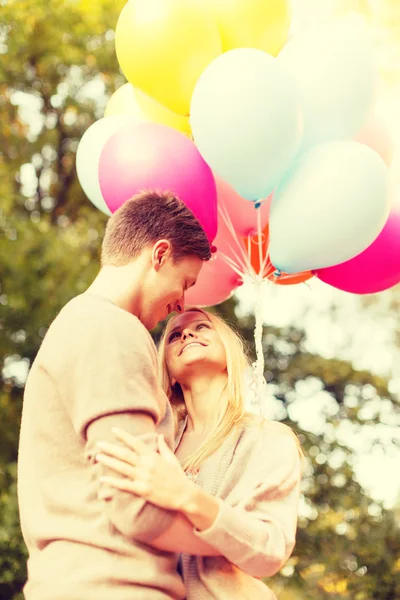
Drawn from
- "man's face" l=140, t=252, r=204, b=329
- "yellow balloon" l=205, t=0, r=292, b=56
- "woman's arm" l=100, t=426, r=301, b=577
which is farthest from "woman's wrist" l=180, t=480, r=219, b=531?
"yellow balloon" l=205, t=0, r=292, b=56

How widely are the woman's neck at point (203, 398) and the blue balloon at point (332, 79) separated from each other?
0.89 metres

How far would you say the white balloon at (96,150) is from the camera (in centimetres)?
289

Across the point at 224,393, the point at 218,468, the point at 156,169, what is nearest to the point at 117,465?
the point at 218,468

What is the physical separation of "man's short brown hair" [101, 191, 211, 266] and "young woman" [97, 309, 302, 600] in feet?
1.60

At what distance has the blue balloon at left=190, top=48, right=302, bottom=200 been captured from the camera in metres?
2.42

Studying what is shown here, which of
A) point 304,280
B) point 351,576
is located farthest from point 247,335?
point 304,280

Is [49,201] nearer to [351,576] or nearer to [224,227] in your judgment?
[351,576]

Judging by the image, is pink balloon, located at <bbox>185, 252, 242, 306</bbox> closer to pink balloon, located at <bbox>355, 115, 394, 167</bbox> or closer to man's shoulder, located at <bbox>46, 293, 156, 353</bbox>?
pink balloon, located at <bbox>355, 115, 394, 167</bbox>

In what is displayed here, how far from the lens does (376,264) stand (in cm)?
286

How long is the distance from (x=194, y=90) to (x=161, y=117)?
348 millimetres

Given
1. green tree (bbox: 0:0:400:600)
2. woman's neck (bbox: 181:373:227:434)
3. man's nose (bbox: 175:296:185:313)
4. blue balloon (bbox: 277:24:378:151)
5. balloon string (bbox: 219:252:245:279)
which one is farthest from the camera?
green tree (bbox: 0:0:400:600)

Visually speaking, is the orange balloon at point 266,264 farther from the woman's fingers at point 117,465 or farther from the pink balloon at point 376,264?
the woman's fingers at point 117,465

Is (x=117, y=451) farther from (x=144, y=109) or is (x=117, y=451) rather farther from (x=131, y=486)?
(x=144, y=109)

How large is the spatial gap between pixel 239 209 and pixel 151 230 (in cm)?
114
